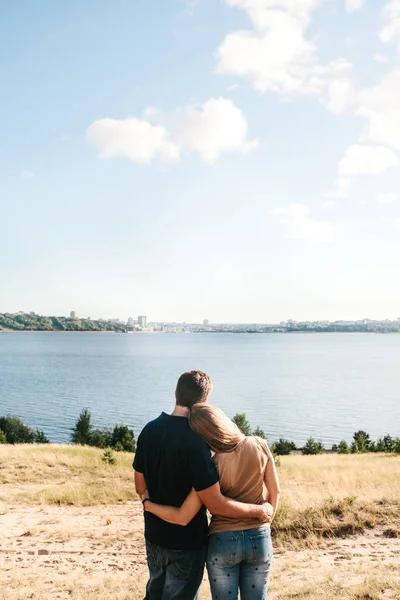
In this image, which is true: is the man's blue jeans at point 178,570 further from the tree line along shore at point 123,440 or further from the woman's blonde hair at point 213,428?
the tree line along shore at point 123,440

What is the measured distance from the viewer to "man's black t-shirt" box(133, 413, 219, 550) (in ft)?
11.5

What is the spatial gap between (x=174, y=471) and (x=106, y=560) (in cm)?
556

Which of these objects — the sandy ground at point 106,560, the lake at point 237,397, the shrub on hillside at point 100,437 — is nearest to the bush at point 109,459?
the sandy ground at point 106,560

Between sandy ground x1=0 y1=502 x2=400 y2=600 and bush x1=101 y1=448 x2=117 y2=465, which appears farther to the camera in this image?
bush x1=101 y1=448 x2=117 y2=465

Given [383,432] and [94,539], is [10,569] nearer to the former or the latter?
[94,539]

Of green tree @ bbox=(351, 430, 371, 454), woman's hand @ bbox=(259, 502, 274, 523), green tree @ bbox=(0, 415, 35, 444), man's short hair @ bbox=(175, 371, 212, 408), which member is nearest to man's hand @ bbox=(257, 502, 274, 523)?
woman's hand @ bbox=(259, 502, 274, 523)

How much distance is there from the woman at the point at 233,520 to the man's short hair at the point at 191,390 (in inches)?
3.3

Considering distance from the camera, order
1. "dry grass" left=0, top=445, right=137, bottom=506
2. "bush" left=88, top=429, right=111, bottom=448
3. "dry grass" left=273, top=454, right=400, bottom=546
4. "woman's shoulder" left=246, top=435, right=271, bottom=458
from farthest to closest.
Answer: "bush" left=88, top=429, right=111, bottom=448, "dry grass" left=0, top=445, right=137, bottom=506, "dry grass" left=273, top=454, right=400, bottom=546, "woman's shoulder" left=246, top=435, right=271, bottom=458

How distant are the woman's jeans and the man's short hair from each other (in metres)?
0.95

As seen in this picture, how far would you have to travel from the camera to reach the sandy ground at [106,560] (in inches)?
262

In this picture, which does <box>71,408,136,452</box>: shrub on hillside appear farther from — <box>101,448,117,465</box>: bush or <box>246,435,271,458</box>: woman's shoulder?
<box>246,435,271,458</box>: woman's shoulder

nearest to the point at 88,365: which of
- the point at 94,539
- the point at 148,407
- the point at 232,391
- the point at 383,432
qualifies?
the point at 232,391

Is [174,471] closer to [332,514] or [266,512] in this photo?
[266,512]

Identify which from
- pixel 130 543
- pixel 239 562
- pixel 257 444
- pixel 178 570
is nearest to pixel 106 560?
pixel 130 543
